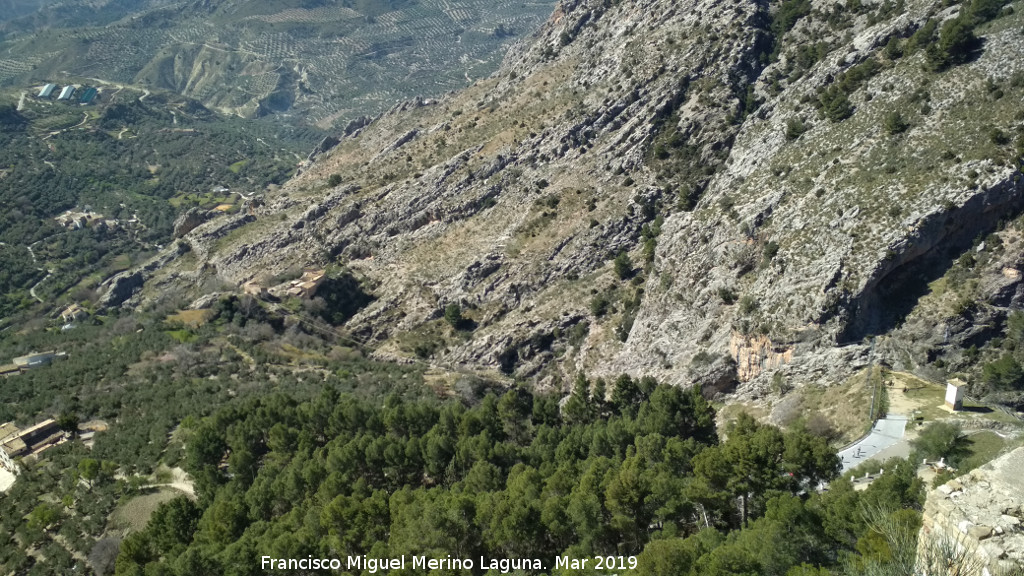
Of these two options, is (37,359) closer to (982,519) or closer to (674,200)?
(674,200)

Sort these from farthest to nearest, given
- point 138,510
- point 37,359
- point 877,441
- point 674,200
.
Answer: point 674,200
point 37,359
point 138,510
point 877,441

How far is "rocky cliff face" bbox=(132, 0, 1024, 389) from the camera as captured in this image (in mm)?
49469

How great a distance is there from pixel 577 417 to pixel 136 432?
125ft

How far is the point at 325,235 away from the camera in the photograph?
318 ft

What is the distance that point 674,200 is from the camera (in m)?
76.5

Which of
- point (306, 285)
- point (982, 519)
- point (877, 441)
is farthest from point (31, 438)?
point (877, 441)

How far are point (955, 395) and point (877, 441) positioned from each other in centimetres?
634

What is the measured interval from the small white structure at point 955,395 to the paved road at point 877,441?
2.93 metres

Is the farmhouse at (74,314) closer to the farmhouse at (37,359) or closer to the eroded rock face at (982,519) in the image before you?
the farmhouse at (37,359)

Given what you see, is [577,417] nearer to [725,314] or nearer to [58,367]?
[725,314]

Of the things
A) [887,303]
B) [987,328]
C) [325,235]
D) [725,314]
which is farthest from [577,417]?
[325,235]

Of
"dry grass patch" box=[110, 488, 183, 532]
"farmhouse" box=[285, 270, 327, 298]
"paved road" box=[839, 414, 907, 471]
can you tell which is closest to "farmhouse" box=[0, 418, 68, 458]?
"dry grass patch" box=[110, 488, 183, 532]

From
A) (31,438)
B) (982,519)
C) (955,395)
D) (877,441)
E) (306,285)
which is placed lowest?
(31,438)

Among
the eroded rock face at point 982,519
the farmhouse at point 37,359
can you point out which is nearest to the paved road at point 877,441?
the eroded rock face at point 982,519
